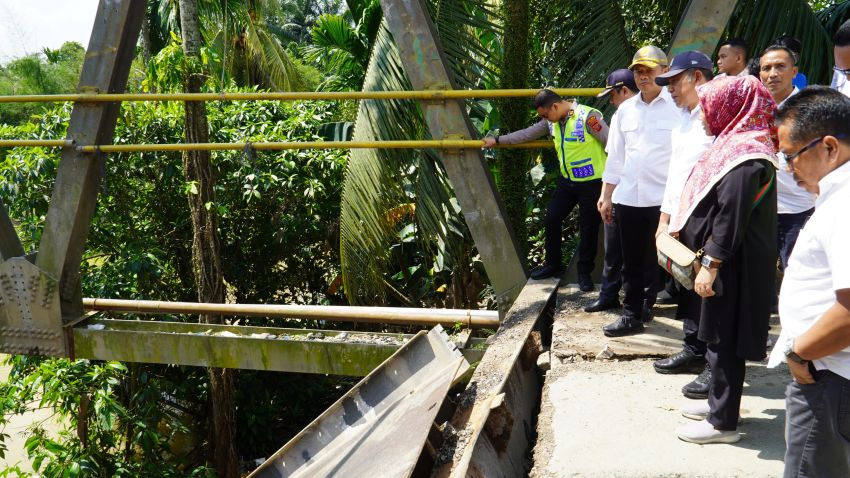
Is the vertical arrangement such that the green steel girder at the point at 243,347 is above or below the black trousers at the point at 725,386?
below

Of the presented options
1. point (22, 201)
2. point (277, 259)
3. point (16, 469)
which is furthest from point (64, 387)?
point (277, 259)

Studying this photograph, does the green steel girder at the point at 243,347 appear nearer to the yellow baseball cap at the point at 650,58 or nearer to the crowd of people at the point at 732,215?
the crowd of people at the point at 732,215

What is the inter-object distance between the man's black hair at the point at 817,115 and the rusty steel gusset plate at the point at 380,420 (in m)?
1.48

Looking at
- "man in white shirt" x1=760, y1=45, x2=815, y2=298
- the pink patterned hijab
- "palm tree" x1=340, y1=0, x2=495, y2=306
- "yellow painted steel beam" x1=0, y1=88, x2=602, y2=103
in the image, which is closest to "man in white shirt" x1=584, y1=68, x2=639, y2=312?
"yellow painted steel beam" x1=0, y1=88, x2=602, y2=103

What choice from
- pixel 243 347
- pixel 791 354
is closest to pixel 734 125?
pixel 791 354

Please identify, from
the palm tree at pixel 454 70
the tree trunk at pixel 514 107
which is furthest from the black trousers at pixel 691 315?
the tree trunk at pixel 514 107

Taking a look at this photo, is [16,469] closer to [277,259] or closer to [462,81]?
[277,259]

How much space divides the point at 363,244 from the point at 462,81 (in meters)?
1.27

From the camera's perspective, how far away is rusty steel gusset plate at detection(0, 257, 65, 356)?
16.1ft

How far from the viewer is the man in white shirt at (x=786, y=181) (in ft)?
11.2

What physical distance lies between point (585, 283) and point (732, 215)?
1.92 m

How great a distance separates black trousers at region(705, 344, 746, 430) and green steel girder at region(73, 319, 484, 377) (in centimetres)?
193

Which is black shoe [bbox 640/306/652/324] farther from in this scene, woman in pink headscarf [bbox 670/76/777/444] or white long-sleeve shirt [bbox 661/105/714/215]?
woman in pink headscarf [bbox 670/76/777/444]

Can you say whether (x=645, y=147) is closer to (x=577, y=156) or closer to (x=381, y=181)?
(x=577, y=156)
